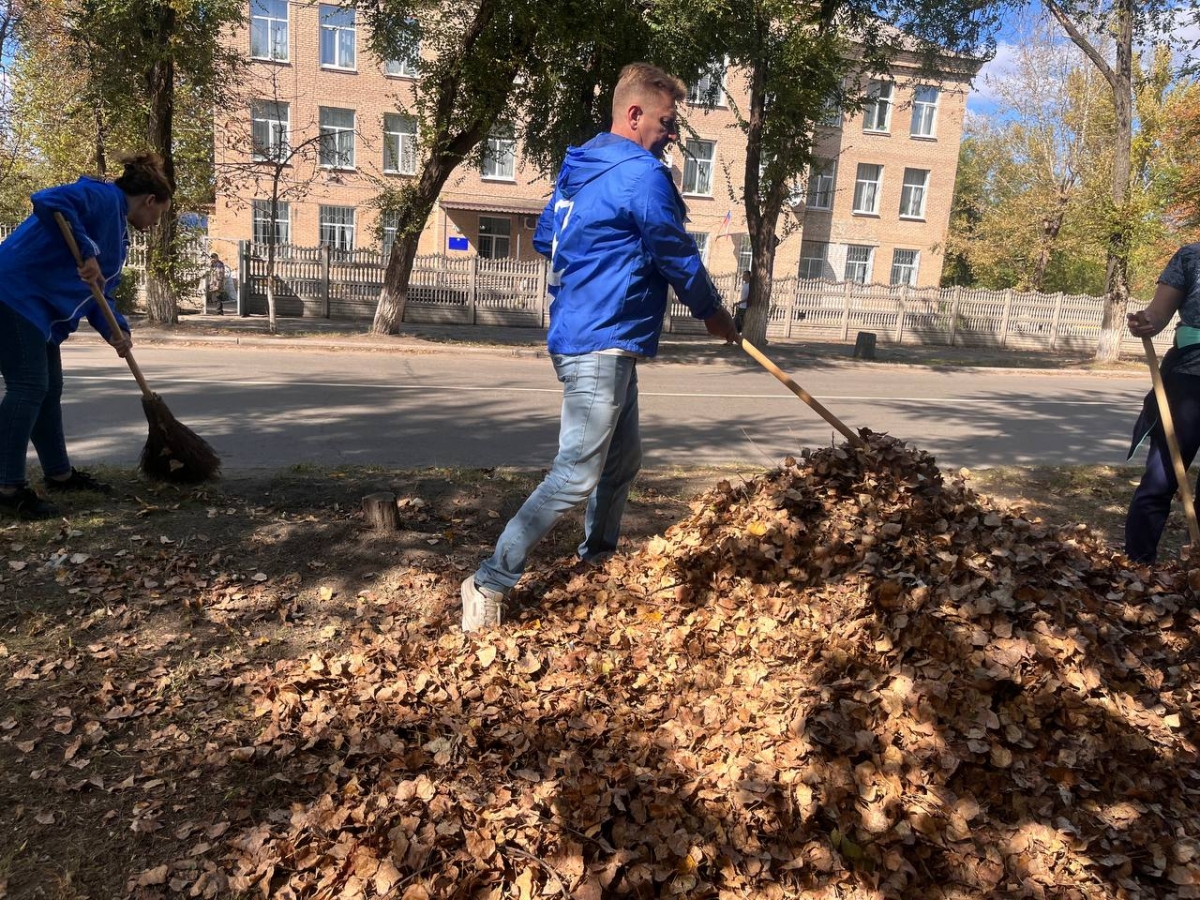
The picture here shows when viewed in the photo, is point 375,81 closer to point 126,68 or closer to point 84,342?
point 126,68

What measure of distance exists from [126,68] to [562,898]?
16927 millimetres

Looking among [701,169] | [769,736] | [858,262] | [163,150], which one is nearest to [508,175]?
[701,169]

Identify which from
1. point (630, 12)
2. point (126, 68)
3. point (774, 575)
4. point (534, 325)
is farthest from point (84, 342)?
point (774, 575)

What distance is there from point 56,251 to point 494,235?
31.2 m

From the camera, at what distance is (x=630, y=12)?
1305 cm

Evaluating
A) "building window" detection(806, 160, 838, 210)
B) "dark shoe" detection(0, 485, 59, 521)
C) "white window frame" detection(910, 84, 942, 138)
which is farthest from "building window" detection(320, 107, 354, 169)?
"dark shoe" detection(0, 485, 59, 521)

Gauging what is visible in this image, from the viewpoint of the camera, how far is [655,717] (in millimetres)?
2760

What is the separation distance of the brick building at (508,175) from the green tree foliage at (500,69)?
12167mm

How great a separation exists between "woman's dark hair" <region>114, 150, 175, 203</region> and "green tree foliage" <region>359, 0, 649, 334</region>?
974 centimetres

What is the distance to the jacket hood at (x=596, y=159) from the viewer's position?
318cm

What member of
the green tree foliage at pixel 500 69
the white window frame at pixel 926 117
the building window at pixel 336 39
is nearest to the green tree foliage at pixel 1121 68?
the green tree foliage at pixel 500 69

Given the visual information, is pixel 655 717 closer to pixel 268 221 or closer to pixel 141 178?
pixel 141 178

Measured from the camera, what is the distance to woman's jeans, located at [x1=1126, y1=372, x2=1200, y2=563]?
4301 millimetres

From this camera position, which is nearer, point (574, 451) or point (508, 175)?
point (574, 451)
